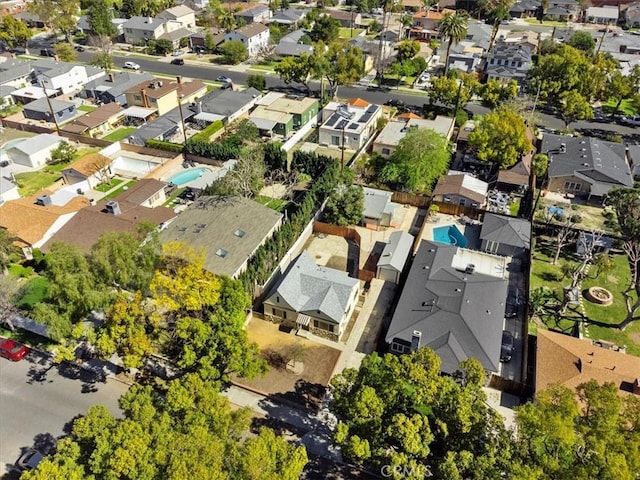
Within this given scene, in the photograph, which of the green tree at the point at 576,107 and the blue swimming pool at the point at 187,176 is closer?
the blue swimming pool at the point at 187,176

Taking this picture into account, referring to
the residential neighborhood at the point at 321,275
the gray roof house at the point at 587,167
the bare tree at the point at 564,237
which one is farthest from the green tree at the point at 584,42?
the bare tree at the point at 564,237

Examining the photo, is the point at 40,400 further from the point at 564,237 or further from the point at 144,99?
the point at 144,99

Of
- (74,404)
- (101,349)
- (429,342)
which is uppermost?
(101,349)

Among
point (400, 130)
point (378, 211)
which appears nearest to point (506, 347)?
point (378, 211)

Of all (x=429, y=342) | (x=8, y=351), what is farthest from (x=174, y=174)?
(x=429, y=342)

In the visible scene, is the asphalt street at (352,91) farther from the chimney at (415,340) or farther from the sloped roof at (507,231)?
the chimney at (415,340)

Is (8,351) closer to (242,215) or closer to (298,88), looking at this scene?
(242,215)

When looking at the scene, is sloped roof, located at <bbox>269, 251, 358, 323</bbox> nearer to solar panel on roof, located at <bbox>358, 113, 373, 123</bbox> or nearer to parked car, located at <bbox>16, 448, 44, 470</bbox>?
parked car, located at <bbox>16, 448, 44, 470</bbox>
